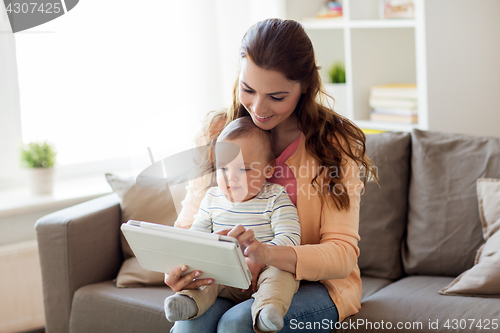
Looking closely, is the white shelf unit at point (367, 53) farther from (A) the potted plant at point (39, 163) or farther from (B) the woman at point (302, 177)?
(A) the potted plant at point (39, 163)

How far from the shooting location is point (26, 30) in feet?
8.29

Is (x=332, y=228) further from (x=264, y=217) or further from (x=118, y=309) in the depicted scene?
(x=118, y=309)

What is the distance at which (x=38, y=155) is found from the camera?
2346 mm

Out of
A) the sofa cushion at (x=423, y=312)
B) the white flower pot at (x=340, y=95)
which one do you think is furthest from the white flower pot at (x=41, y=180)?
the sofa cushion at (x=423, y=312)

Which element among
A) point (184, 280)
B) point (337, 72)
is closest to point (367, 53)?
point (337, 72)

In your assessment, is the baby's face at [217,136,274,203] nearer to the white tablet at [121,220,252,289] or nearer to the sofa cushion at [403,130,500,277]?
the white tablet at [121,220,252,289]

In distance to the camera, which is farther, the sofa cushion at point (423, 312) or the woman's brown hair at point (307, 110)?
the sofa cushion at point (423, 312)

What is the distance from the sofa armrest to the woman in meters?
0.60

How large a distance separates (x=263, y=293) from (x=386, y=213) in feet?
2.91

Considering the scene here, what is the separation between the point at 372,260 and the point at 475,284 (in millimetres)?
402

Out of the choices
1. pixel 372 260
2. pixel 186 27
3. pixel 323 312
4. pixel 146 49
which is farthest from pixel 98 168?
pixel 323 312

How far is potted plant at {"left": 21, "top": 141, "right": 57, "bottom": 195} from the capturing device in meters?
2.35

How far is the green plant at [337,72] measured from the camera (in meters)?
2.68

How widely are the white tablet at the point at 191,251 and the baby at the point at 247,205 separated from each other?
87mm
